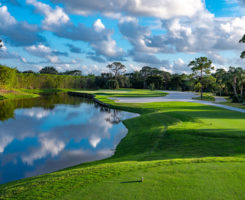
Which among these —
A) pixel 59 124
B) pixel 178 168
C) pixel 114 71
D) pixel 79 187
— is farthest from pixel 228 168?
pixel 114 71

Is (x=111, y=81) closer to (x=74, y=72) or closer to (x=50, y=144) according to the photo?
(x=74, y=72)

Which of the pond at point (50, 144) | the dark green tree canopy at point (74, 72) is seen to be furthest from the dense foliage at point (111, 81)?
the dark green tree canopy at point (74, 72)

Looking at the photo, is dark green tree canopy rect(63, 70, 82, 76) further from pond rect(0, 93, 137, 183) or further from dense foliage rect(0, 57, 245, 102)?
pond rect(0, 93, 137, 183)

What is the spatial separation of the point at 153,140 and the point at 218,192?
375 inches

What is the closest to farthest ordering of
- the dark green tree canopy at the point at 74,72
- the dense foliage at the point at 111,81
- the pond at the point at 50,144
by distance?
1. the pond at the point at 50,144
2. the dense foliage at the point at 111,81
3. the dark green tree canopy at the point at 74,72

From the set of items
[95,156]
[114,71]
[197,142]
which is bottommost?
[95,156]

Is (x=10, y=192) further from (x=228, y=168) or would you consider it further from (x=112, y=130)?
(x=112, y=130)

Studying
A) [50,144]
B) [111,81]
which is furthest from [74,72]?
[50,144]

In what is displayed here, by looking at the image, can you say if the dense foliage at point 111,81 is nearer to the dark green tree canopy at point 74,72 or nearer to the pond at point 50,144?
the pond at point 50,144

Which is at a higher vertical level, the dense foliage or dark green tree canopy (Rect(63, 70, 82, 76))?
dark green tree canopy (Rect(63, 70, 82, 76))

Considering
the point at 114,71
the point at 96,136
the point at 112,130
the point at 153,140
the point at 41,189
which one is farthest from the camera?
the point at 114,71

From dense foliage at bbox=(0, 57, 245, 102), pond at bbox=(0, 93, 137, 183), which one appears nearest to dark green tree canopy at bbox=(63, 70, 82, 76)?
dense foliage at bbox=(0, 57, 245, 102)

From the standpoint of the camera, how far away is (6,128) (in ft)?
67.9

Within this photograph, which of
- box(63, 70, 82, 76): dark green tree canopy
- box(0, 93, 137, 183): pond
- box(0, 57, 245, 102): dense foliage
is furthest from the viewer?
box(63, 70, 82, 76): dark green tree canopy
